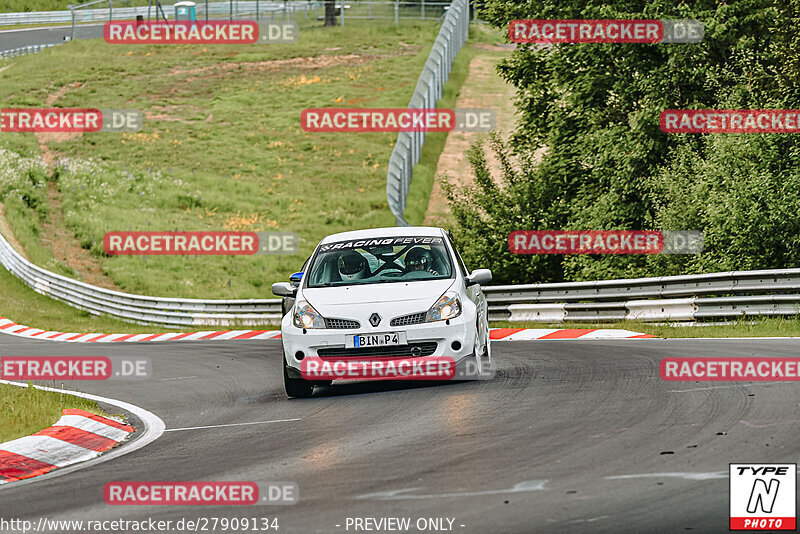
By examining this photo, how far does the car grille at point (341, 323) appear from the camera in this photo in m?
10.4

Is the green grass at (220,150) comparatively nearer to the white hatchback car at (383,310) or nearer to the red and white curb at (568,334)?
A: the red and white curb at (568,334)

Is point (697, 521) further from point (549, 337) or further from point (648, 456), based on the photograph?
point (549, 337)

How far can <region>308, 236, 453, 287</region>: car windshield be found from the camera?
11.3 m

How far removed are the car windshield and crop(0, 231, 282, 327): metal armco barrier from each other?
47.0 feet

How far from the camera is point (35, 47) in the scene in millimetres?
73125

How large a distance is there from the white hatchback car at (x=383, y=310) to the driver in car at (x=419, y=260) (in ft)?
0.03

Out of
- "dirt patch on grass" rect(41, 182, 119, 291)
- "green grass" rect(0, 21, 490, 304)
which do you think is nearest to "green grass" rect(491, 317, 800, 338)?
"green grass" rect(0, 21, 490, 304)

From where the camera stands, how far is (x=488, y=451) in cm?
737

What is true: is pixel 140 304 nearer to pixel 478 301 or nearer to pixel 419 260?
pixel 419 260

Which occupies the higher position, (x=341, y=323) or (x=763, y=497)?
(x=341, y=323)

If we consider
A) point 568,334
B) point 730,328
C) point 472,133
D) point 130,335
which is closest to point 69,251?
point 130,335

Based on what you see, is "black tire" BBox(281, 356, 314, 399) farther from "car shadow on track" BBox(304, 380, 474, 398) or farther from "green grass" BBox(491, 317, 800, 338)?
"green grass" BBox(491, 317, 800, 338)

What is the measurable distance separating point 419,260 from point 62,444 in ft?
13.7

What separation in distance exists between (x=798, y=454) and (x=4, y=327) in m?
27.5
